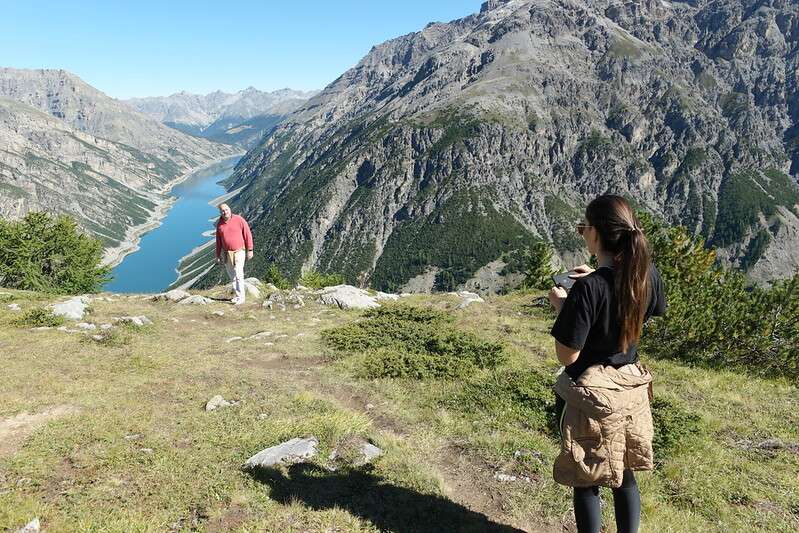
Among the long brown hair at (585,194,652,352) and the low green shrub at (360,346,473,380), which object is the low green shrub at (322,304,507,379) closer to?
the low green shrub at (360,346,473,380)

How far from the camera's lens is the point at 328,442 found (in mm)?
8734

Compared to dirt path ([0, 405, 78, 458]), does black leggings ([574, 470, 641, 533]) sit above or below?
above

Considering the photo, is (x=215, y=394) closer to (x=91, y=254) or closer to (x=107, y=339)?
(x=107, y=339)

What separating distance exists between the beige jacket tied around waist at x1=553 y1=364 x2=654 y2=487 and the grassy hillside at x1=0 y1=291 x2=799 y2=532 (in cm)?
250

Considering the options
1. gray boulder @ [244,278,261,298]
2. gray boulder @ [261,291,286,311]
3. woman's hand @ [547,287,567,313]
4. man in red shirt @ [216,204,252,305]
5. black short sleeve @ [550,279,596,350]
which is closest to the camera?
black short sleeve @ [550,279,596,350]

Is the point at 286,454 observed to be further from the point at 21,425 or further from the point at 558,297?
the point at 558,297

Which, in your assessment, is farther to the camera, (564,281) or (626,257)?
(564,281)

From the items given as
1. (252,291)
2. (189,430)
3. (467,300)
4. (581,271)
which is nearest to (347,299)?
(252,291)

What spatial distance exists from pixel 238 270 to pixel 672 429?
59.2ft

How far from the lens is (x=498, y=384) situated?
11930 mm

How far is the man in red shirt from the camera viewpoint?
Result: 66.2 ft

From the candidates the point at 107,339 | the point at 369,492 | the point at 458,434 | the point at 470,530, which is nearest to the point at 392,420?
the point at 458,434

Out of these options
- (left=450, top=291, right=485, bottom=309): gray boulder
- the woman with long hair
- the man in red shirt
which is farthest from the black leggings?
the man in red shirt

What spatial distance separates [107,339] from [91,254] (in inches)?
1951
